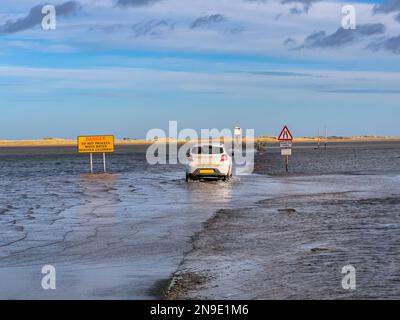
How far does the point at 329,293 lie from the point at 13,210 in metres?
12.4

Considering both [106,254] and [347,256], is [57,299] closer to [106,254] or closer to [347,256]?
[106,254]

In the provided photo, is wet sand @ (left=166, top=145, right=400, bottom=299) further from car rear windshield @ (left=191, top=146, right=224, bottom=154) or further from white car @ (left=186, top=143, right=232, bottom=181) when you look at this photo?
car rear windshield @ (left=191, top=146, right=224, bottom=154)

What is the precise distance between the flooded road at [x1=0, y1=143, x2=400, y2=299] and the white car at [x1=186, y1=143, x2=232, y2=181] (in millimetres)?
3813

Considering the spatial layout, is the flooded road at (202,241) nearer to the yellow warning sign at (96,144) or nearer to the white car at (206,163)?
the white car at (206,163)

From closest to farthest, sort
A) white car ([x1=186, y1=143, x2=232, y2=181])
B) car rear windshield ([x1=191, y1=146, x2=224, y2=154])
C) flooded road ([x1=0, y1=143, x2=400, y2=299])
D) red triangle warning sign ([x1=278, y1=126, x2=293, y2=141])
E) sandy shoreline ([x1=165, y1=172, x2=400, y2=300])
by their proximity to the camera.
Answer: sandy shoreline ([x1=165, y1=172, x2=400, y2=300]) < flooded road ([x1=0, y1=143, x2=400, y2=299]) < white car ([x1=186, y1=143, x2=232, y2=181]) < car rear windshield ([x1=191, y1=146, x2=224, y2=154]) < red triangle warning sign ([x1=278, y1=126, x2=293, y2=141])

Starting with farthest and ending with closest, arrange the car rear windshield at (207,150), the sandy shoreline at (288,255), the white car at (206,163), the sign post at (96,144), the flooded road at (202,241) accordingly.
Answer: the sign post at (96,144)
the car rear windshield at (207,150)
the white car at (206,163)
the flooded road at (202,241)
the sandy shoreline at (288,255)

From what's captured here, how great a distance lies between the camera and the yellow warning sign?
39562 mm

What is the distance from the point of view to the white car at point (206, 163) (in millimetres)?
28344

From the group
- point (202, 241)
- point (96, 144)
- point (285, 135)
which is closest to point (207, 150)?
point (285, 135)

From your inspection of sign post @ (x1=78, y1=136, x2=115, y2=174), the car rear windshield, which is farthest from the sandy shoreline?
sign post @ (x1=78, y1=136, x2=115, y2=174)

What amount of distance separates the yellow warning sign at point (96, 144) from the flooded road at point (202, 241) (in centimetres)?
1507

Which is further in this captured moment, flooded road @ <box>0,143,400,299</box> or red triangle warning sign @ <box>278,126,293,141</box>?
red triangle warning sign @ <box>278,126,293,141</box>

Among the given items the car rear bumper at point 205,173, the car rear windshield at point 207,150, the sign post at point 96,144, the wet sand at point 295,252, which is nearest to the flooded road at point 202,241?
the wet sand at point 295,252
